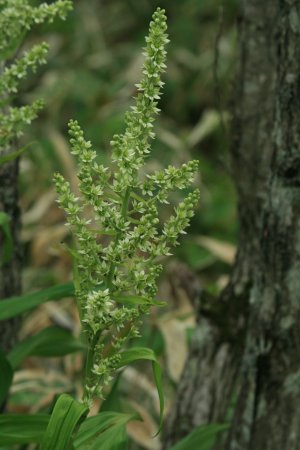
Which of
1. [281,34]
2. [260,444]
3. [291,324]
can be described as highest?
[281,34]

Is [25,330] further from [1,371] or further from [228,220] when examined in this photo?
[1,371]

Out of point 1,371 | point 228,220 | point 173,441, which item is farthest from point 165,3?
point 1,371

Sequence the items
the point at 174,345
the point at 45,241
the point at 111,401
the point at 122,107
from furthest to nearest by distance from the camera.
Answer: the point at 122,107, the point at 45,241, the point at 174,345, the point at 111,401

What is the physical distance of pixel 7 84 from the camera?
93.4 inches

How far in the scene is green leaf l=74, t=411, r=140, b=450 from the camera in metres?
→ 2.24

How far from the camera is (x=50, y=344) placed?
298cm

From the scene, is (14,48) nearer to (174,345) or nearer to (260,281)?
(260,281)

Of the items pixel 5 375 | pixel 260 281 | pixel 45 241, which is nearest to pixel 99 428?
pixel 5 375

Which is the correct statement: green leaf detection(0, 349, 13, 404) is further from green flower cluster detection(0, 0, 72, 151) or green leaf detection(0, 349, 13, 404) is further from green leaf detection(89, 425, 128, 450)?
green flower cluster detection(0, 0, 72, 151)

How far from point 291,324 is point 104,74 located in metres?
4.73

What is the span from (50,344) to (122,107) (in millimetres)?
3581

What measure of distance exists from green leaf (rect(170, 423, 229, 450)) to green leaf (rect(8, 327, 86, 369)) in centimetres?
39

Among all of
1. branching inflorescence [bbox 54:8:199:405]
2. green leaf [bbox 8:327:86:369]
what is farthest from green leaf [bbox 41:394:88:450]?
green leaf [bbox 8:327:86:369]

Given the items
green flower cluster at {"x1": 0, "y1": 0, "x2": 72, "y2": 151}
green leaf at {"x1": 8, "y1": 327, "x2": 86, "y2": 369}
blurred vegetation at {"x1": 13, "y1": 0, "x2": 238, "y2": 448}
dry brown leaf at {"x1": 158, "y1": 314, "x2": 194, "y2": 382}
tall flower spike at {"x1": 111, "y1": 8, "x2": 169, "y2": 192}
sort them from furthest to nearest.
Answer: blurred vegetation at {"x1": 13, "y1": 0, "x2": 238, "y2": 448}, dry brown leaf at {"x1": 158, "y1": 314, "x2": 194, "y2": 382}, green leaf at {"x1": 8, "y1": 327, "x2": 86, "y2": 369}, green flower cluster at {"x1": 0, "y1": 0, "x2": 72, "y2": 151}, tall flower spike at {"x1": 111, "y1": 8, "x2": 169, "y2": 192}
